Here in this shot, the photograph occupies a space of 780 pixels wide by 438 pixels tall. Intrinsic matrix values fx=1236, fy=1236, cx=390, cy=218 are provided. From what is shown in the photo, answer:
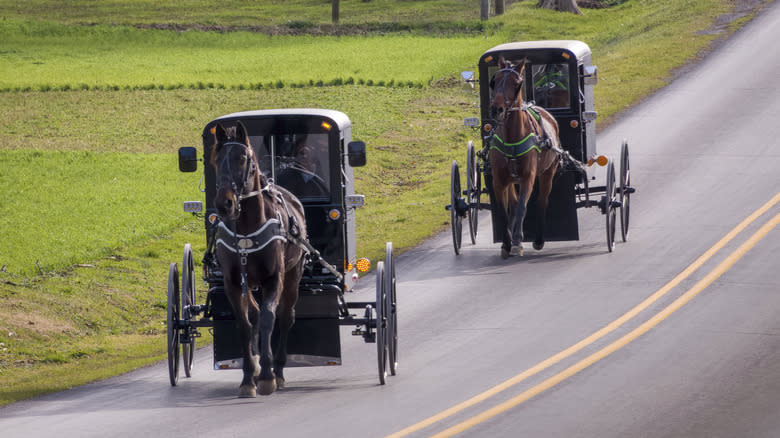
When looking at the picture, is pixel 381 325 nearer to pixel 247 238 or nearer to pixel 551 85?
pixel 247 238

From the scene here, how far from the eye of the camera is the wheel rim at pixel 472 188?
64.1ft

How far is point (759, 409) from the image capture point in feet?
37.3

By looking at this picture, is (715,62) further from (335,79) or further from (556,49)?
(556,49)

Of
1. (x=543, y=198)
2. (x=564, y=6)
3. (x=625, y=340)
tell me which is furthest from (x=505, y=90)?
(x=564, y=6)

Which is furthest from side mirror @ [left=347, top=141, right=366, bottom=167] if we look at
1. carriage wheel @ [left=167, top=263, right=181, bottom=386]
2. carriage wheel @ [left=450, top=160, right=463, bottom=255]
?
carriage wheel @ [left=450, top=160, right=463, bottom=255]

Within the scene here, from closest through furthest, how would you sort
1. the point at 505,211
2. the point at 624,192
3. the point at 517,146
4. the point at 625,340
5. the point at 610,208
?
1. the point at 625,340
2. the point at 517,146
3. the point at 505,211
4. the point at 610,208
5. the point at 624,192

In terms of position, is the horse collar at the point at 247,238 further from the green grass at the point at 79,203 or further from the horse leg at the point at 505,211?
the green grass at the point at 79,203

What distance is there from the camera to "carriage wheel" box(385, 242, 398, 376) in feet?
41.4

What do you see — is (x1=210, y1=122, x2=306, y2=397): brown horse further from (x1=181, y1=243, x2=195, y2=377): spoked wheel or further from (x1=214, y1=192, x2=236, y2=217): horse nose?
(x1=181, y1=243, x2=195, y2=377): spoked wheel

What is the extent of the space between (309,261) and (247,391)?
1.49 meters

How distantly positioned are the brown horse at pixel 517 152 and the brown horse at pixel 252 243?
6199mm

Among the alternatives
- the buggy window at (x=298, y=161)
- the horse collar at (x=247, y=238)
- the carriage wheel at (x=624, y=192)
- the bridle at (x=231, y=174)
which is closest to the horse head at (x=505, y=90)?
the carriage wheel at (x=624, y=192)

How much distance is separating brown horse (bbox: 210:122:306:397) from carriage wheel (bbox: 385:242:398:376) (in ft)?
3.32

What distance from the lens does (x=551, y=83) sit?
64.5 feet
